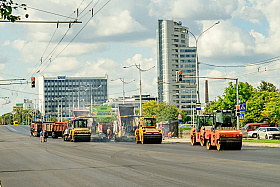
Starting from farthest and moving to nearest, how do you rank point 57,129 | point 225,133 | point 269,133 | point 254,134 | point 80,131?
point 57,129 → point 254,134 → point 80,131 → point 269,133 → point 225,133

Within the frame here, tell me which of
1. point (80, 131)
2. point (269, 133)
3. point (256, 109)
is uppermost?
point (256, 109)

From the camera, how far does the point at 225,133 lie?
2836cm

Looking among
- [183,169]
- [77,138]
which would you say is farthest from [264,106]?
[183,169]

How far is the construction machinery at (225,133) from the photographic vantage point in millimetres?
28406

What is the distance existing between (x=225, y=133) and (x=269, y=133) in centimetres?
2131

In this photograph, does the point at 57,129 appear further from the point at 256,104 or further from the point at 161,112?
the point at 161,112

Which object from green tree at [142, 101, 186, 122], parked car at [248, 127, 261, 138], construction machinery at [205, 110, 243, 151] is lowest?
parked car at [248, 127, 261, 138]

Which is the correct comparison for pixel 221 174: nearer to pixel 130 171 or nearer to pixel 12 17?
pixel 130 171

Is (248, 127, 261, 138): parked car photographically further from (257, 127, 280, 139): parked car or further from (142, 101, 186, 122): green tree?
(142, 101, 186, 122): green tree

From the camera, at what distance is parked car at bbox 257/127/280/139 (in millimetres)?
47000

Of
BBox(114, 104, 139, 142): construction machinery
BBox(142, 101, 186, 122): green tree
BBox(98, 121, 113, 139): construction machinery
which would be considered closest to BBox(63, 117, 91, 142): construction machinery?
BBox(114, 104, 139, 142): construction machinery

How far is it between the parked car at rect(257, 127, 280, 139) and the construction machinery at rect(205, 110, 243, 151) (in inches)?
761

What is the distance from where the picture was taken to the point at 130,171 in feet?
55.1

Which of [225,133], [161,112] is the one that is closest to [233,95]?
[161,112]
